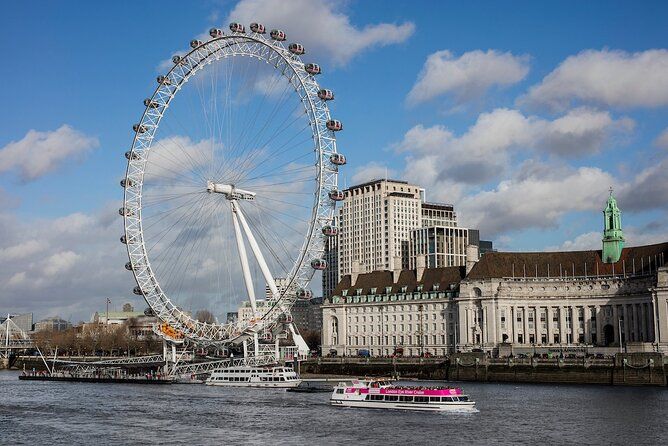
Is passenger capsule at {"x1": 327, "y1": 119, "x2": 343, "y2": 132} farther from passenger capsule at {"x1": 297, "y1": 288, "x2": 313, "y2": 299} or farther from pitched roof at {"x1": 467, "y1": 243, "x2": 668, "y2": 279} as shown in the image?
pitched roof at {"x1": 467, "y1": 243, "x2": 668, "y2": 279}

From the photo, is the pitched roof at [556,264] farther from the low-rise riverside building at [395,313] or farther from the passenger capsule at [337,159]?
the passenger capsule at [337,159]

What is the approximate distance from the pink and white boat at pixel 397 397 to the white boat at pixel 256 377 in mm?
23839

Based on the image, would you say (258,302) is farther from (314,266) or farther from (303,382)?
(314,266)

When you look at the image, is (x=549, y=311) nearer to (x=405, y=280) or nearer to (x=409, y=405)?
(x=405, y=280)

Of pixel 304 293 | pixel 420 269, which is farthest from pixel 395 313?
pixel 304 293

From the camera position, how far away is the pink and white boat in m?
76.5

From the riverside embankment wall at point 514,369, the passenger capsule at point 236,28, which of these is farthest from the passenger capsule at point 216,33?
the riverside embankment wall at point 514,369

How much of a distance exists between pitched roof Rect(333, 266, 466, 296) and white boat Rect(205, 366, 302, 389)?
43507mm

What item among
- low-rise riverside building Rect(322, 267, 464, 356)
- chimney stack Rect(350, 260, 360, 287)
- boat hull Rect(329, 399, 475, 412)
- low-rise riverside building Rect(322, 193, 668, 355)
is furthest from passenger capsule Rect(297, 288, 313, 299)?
chimney stack Rect(350, 260, 360, 287)

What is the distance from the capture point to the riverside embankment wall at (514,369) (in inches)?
4082

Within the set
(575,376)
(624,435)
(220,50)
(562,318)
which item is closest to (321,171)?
(220,50)

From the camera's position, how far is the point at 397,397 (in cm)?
7975

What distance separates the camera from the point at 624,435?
5991 cm

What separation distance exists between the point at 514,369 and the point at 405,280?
42171 millimetres
